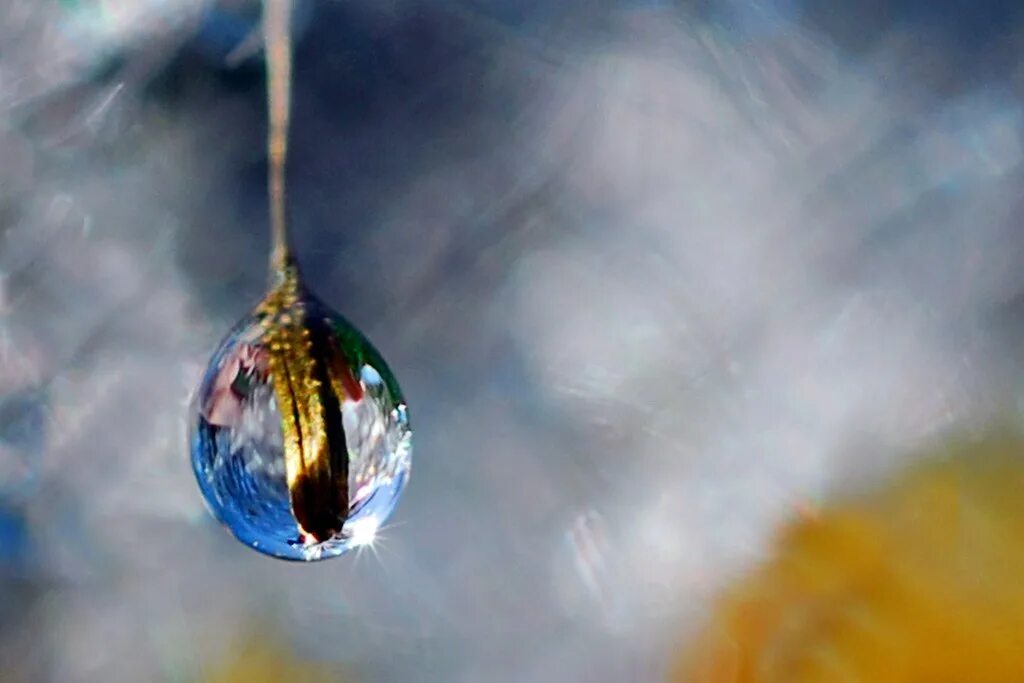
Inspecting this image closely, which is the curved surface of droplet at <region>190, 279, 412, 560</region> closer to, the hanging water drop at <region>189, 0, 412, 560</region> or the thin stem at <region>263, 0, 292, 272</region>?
the hanging water drop at <region>189, 0, 412, 560</region>

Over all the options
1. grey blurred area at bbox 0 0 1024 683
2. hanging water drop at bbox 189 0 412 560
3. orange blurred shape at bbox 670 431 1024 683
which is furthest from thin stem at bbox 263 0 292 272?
orange blurred shape at bbox 670 431 1024 683

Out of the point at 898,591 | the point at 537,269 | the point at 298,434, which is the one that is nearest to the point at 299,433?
the point at 298,434

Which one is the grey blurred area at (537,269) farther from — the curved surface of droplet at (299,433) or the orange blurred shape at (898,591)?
the curved surface of droplet at (299,433)

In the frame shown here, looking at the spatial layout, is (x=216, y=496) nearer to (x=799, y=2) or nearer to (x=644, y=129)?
(x=644, y=129)

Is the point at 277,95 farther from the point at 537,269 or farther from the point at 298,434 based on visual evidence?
the point at 298,434

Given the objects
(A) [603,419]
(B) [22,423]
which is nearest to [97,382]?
(B) [22,423]
